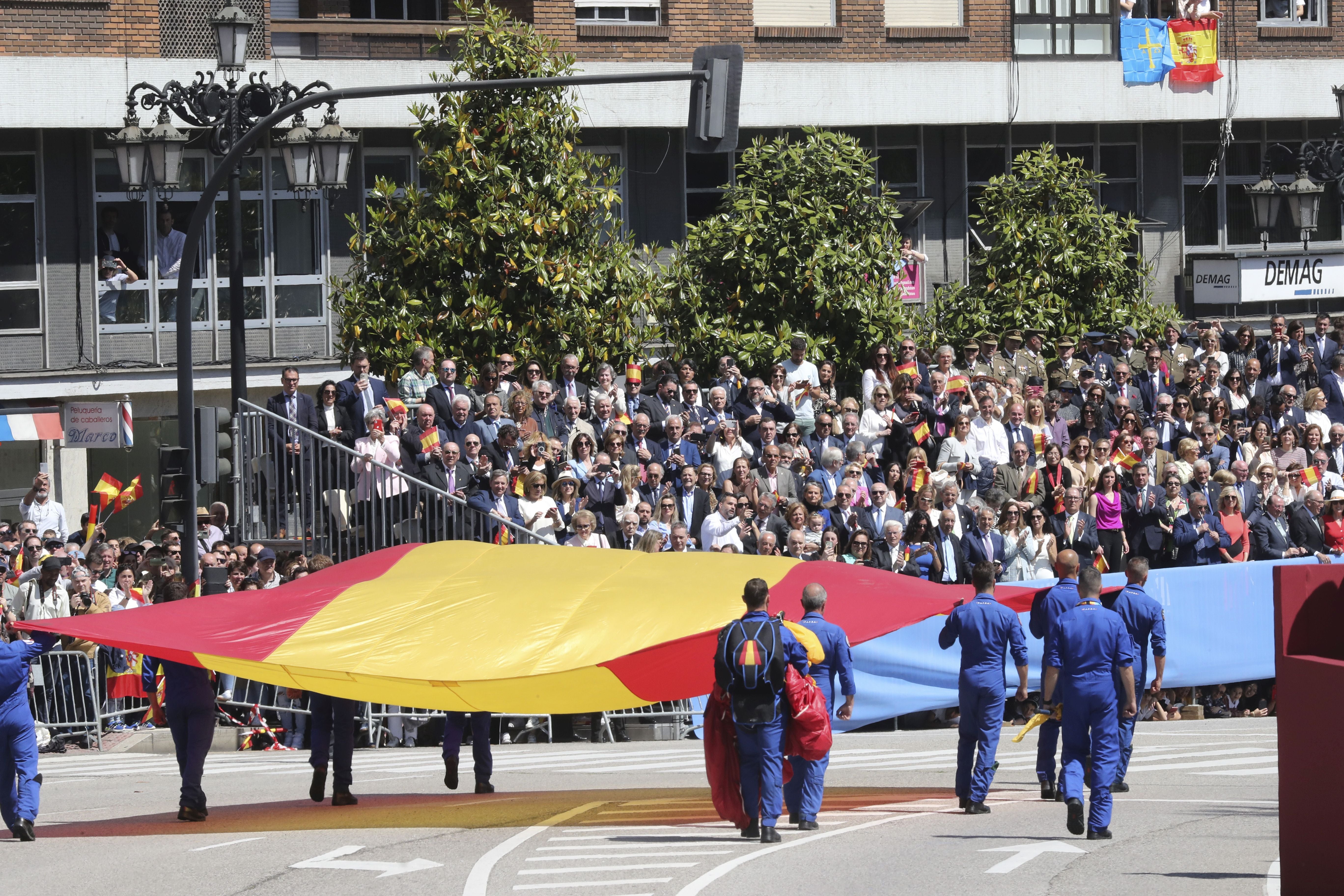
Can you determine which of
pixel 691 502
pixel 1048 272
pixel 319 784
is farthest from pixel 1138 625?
pixel 1048 272

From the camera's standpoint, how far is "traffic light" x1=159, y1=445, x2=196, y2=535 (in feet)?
63.1

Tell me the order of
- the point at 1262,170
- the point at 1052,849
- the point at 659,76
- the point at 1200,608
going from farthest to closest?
the point at 1262,170 < the point at 1200,608 < the point at 659,76 < the point at 1052,849

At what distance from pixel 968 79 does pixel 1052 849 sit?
22.2 m

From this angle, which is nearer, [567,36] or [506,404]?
[506,404]

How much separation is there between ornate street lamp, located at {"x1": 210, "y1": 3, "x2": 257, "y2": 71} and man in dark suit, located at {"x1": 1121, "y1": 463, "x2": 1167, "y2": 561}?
10.8 meters

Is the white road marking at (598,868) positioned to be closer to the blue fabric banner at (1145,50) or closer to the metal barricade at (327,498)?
the metal barricade at (327,498)

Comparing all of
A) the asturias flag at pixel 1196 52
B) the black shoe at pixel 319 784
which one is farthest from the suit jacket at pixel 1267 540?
the asturias flag at pixel 1196 52

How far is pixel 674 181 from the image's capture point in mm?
32219

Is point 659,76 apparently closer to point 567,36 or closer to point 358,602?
point 358,602

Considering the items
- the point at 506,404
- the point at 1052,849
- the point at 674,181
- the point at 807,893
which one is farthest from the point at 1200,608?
the point at 674,181

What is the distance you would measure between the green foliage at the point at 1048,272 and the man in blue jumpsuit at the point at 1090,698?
15.9 metres

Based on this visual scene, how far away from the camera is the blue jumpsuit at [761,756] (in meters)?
13.1

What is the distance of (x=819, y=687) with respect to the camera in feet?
45.4

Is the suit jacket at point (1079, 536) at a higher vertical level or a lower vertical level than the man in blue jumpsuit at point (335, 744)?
higher
